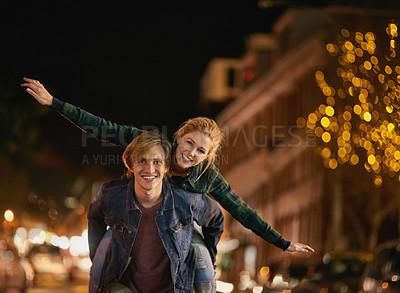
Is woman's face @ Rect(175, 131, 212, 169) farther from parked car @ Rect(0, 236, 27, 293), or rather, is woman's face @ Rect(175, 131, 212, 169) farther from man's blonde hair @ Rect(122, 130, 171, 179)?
parked car @ Rect(0, 236, 27, 293)

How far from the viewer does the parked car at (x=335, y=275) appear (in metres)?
19.5

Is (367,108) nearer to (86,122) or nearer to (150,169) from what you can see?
(86,122)

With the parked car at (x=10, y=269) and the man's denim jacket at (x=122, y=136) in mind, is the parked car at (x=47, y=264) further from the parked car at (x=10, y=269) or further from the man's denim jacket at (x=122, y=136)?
the man's denim jacket at (x=122, y=136)

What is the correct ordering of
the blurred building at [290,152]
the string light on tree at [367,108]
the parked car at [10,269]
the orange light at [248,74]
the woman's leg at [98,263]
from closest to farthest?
the woman's leg at [98,263]
the string light on tree at [367,108]
the parked car at [10,269]
the blurred building at [290,152]
the orange light at [248,74]

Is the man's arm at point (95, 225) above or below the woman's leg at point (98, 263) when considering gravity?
above

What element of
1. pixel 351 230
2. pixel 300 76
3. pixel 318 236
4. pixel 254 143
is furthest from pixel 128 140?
pixel 254 143

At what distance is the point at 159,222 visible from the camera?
21.7ft

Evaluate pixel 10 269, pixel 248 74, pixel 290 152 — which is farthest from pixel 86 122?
pixel 248 74

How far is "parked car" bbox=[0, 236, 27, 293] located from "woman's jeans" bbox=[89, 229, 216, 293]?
14.6 meters

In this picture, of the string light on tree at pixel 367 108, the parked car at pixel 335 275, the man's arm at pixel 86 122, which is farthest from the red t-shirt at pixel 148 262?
the parked car at pixel 335 275

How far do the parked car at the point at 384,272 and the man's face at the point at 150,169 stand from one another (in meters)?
8.03

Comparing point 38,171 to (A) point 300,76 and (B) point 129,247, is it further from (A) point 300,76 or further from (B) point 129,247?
(B) point 129,247

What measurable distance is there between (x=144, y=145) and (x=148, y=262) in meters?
0.76

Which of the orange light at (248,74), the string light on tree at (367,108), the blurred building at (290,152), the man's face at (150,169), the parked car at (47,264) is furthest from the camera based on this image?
the orange light at (248,74)
